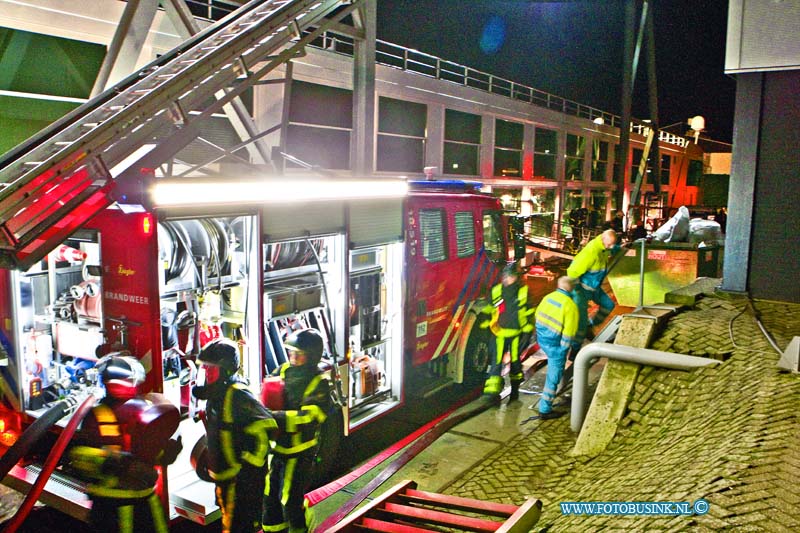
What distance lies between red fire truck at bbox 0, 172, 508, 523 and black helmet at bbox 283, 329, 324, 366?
0.72 m

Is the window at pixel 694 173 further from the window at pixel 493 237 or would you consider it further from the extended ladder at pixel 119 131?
the extended ladder at pixel 119 131

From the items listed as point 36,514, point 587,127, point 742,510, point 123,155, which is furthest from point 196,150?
point 587,127

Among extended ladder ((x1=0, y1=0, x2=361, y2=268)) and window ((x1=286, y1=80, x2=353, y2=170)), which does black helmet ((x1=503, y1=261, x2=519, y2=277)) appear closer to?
extended ladder ((x1=0, y1=0, x2=361, y2=268))

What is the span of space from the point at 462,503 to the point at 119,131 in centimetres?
346

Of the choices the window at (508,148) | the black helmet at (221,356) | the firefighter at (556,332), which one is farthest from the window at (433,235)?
the window at (508,148)

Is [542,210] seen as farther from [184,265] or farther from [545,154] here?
[184,265]

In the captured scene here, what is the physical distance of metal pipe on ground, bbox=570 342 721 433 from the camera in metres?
5.37

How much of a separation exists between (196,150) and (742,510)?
9.36 metres

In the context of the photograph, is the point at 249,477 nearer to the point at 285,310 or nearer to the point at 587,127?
the point at 285,310

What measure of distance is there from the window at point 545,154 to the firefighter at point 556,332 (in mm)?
21797

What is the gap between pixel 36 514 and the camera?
4797 mm

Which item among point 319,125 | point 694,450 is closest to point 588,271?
point 694,450

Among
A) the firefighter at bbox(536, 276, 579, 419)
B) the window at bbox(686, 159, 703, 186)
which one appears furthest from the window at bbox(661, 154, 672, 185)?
the firefighter at bbox(536, 276, 579, 419)

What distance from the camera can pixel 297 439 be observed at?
13.9 feet
